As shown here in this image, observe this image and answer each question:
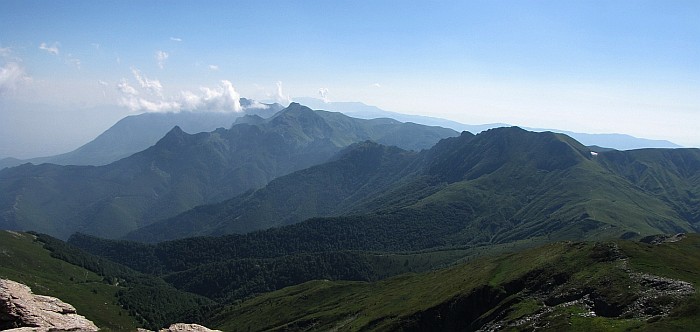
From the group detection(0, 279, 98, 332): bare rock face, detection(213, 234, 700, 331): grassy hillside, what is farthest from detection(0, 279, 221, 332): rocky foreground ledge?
detection(213, 234, 700, 331): grassy hillside

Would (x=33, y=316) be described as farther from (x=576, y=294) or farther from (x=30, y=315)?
(x=576, y=294)

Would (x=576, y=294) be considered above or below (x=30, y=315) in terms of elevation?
below

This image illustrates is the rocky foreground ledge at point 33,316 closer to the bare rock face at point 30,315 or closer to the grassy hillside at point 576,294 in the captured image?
the bare rock face at point 30,315

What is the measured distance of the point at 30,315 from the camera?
49.6m

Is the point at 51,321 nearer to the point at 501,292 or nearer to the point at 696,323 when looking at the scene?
the point at 696,323

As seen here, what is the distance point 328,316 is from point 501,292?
4217 inches

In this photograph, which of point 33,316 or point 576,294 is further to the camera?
point 576,294

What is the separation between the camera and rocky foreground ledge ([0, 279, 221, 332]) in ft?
157

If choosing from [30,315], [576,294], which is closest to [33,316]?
[30,315]

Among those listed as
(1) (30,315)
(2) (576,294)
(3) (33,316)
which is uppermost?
(1) (30,315)

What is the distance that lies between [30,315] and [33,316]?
0.33 meters

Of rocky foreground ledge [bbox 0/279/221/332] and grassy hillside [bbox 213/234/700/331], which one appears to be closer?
rocky foreground ledge [bbox 0/279/221/332]

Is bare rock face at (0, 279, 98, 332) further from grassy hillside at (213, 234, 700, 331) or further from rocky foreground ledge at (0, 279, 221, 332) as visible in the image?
grassy hillside at (213, 234, 700, 331)

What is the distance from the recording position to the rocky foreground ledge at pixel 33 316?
48000 mm
